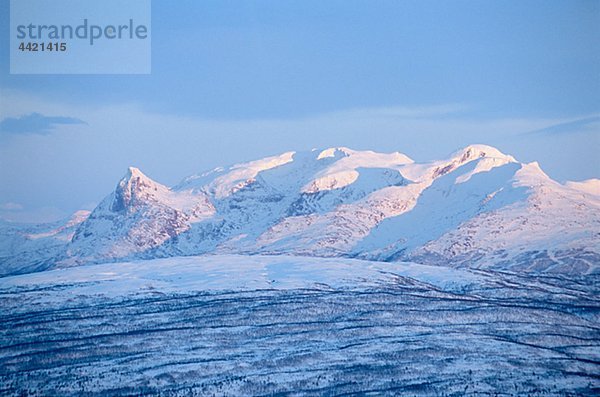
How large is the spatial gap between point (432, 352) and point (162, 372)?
37058mm

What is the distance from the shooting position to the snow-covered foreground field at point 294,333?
355ft

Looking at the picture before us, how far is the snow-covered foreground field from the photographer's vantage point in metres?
108

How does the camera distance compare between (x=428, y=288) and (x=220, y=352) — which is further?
(x=428, y=288)

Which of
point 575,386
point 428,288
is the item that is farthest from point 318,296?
point 575,386

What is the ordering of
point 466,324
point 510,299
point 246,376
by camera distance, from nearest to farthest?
point 246,376 → point 466,324 → point 510,299

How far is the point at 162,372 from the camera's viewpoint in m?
112

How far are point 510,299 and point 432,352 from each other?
50171mm

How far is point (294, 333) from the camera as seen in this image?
135 meters

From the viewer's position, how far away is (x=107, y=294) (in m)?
162

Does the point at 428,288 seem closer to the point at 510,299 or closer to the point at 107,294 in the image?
the point at 510,299

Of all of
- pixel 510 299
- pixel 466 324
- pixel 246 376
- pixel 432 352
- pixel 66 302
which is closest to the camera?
pixel 246 376

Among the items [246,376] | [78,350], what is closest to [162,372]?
[246,376]

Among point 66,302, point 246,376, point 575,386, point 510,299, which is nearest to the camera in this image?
point 575,386

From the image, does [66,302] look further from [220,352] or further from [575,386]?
[575,386]
